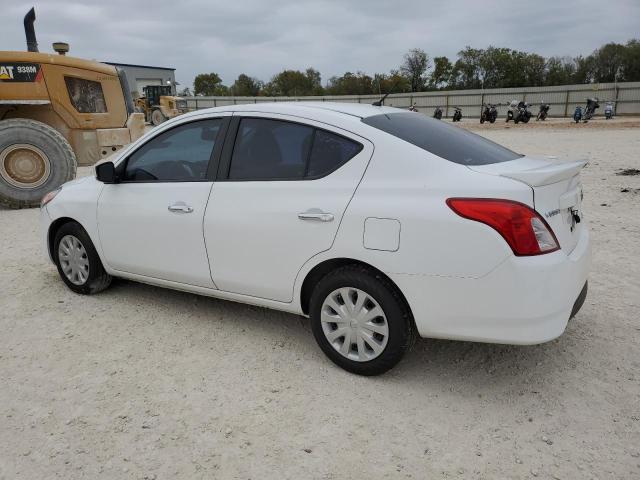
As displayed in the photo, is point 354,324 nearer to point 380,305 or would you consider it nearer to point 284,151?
point 380,305

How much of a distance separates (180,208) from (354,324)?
4.95 feet

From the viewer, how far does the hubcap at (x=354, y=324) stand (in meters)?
2.92

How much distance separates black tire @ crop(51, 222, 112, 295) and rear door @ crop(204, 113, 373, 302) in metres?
1.41

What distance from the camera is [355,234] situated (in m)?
2.86

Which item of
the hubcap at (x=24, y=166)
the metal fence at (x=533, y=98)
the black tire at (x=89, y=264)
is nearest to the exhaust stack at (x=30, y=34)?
the hubcap at (x=24, y=166)

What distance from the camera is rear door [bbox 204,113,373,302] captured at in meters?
3.01

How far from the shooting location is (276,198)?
10.5 feet

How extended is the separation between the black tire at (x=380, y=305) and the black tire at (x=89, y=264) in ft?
7.28

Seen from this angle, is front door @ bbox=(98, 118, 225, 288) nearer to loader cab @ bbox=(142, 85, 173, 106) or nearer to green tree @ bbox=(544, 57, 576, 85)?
loader cab @ bbox=(142, 85, 173, 106)

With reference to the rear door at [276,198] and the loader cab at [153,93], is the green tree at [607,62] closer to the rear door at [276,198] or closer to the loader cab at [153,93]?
the loader cab at [153,93]

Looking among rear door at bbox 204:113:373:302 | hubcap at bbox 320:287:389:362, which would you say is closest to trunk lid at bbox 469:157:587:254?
rear door at bbox 204:113:373:302

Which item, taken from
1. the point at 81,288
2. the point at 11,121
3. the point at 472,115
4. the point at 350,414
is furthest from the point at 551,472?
the point at 472,115

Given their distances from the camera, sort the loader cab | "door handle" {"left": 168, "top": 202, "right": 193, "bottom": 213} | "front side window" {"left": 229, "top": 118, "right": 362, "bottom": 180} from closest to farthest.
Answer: "front side window" {"left": 229, "top": 118, "right": 362, "bottom": 180} → "door handle" {"left": 168, "top": 202, "right": 193, "bottom": 213} → the loader cab

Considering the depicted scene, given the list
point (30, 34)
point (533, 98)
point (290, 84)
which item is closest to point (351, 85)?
point (290, 84)
